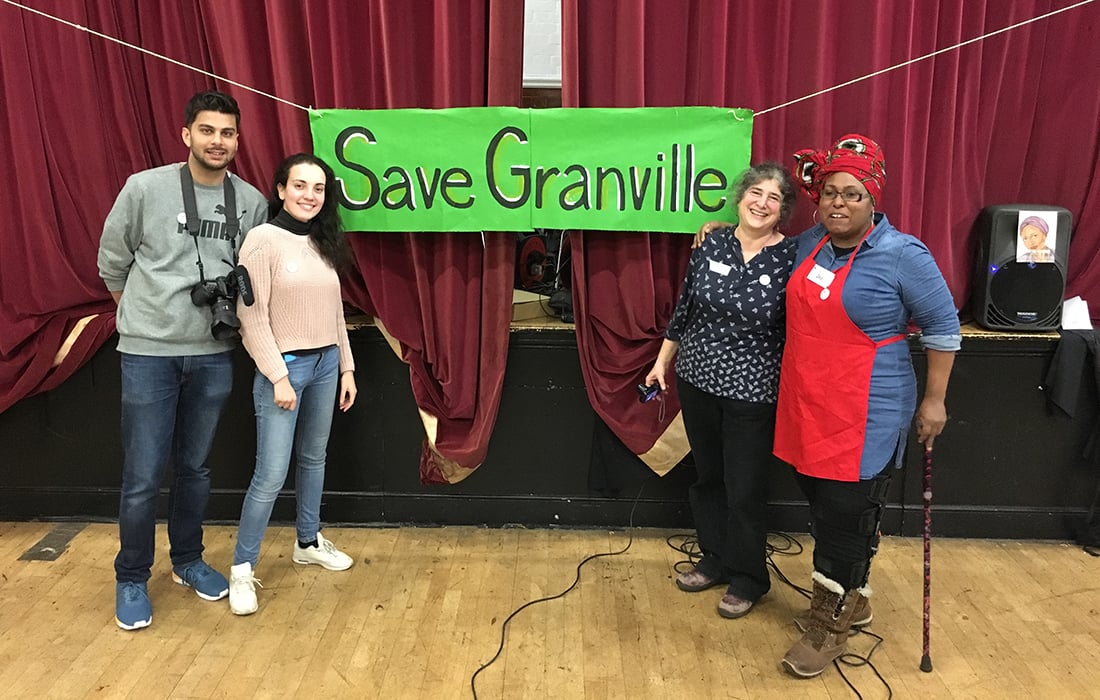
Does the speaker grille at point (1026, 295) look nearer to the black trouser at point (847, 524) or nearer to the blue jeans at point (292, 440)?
the black trouser at point (847, 524)

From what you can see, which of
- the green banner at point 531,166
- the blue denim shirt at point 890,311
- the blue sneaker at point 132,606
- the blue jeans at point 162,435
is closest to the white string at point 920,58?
the green banner at point 531,166

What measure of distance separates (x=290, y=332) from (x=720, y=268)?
1188 mm

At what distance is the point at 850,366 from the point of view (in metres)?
1.87

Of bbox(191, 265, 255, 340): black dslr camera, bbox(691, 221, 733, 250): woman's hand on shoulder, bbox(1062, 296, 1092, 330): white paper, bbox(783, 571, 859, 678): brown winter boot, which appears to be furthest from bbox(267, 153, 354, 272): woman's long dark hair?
bbox(1062, 296, 1092, 330): white paper

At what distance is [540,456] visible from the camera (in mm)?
2715

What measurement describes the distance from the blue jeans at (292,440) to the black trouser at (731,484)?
1051 millimetres

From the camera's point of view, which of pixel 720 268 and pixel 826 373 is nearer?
pixel 826 373

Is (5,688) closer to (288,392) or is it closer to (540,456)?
(288,392)

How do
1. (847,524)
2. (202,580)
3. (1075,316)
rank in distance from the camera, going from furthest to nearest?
1. (1075,316)
2. (202,580)
3. (847,524)

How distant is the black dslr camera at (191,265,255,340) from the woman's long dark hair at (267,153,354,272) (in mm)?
232

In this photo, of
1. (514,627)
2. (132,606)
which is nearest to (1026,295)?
(514,627)

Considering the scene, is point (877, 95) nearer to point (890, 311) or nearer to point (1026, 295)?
point (1026, 295)

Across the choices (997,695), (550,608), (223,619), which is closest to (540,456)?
(550,608)

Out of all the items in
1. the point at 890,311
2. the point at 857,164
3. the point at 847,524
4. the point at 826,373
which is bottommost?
the point at 847,524
